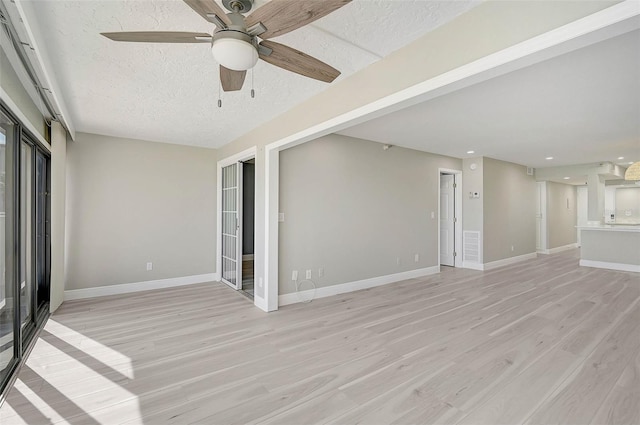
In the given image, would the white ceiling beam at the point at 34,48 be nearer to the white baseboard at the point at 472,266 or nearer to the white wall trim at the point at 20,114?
the white wall trim at the point at 20,114

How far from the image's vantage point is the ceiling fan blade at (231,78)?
1.81 meters

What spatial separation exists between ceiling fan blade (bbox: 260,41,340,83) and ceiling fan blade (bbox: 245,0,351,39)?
14cm

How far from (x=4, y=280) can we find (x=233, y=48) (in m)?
2.64

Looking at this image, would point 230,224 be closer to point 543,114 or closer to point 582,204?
point 543,114

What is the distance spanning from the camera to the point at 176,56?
215 centimetres

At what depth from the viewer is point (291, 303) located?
4.01m

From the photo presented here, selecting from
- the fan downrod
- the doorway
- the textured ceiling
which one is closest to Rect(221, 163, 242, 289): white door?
the doorway

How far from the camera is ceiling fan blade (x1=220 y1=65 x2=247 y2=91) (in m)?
1.81

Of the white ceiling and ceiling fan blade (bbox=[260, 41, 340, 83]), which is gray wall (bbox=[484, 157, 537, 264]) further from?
ceiling fan blade (bbox=[260, 41, 340, 83])

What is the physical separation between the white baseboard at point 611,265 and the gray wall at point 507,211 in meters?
1.11

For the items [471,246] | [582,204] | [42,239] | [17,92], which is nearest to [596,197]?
[471,246]

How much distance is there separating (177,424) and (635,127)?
19.9 feet

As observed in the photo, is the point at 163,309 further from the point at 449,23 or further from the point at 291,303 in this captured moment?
the point at 449,23

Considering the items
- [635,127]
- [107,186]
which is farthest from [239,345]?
[635,127]
